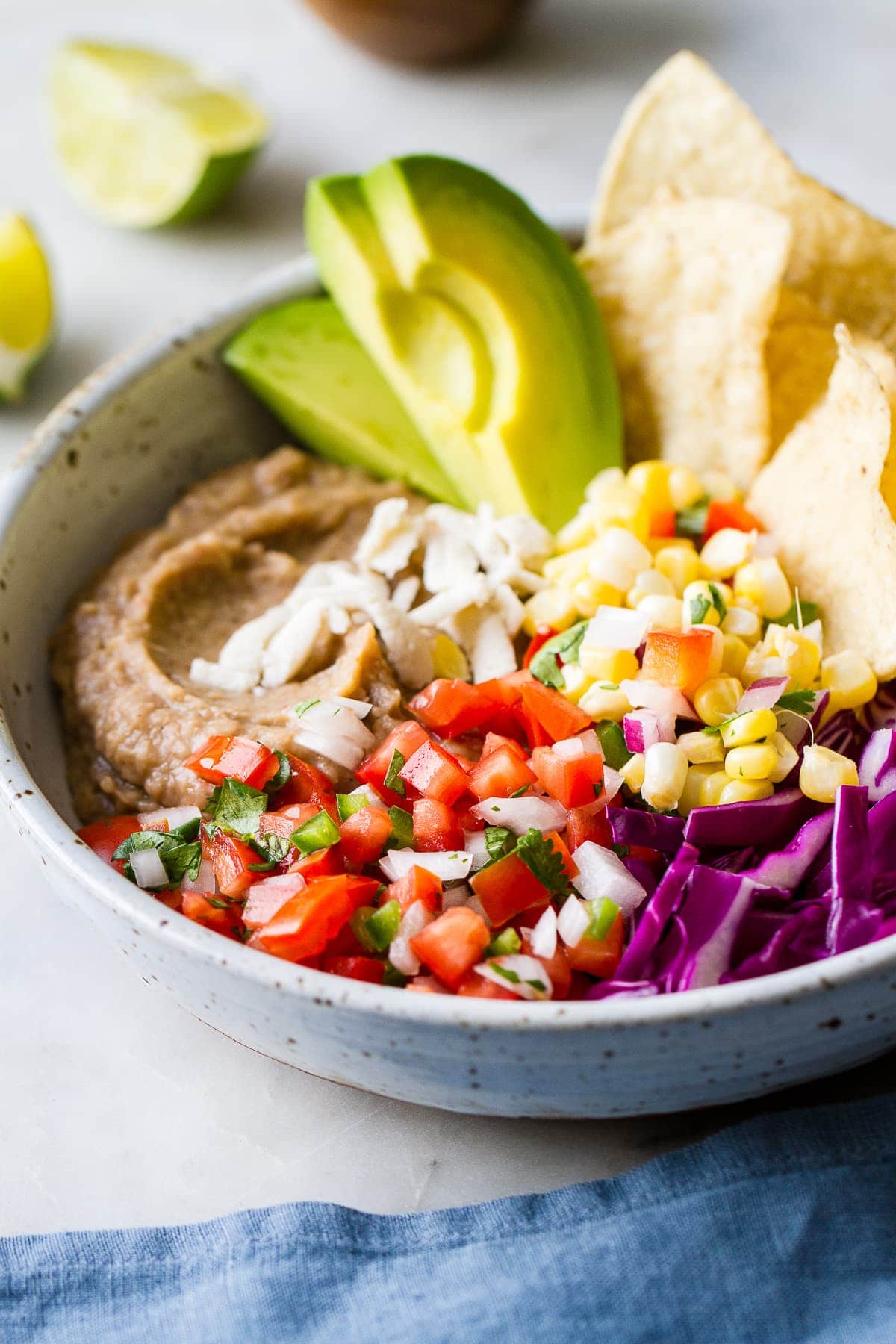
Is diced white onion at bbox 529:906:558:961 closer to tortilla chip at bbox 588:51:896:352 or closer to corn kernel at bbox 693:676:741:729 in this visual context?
corn kernel at bbox 693:676:741:729

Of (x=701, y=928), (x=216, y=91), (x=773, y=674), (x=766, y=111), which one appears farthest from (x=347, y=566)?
(x=766, y=111)

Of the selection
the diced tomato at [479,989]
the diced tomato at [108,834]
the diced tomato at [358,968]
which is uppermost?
the diced tomato at [479,989]

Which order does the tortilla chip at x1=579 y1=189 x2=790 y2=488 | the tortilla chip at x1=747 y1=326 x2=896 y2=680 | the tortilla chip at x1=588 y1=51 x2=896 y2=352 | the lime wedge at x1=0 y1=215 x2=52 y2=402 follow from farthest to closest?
the lime wedge at x1=0 y1=215 x2=52 y2=402 → the tortilla chip at x1=588 y1=51 x2=896 y2=352 → the tortilla chip at x1=579 y1=189 x2=790 y2=488 → the tortilla chip at x1=747 y1=326 x2=896 y2=680

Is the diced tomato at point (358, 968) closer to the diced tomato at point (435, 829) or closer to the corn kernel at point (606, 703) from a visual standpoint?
the diced tomato at point (435, 829)

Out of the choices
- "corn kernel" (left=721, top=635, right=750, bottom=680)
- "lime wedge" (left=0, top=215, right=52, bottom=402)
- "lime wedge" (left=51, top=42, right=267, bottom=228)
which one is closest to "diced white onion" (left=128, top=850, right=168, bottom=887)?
"corn kernel" (left=721, top=635, right=750, bottom=680)

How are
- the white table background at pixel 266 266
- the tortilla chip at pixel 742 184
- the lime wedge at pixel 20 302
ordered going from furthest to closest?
the lime wedge at pixel 20 302, the tortilla chip at pixel 742 184, the white table background at pixel 266 266

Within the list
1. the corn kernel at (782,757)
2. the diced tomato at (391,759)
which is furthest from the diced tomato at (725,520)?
the diced tomato at (391,759)
